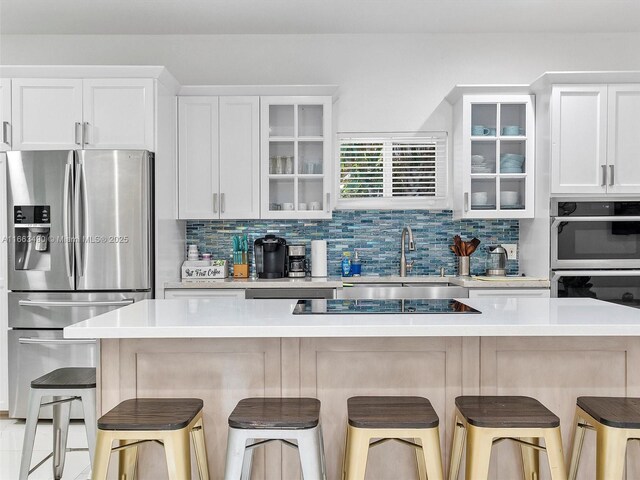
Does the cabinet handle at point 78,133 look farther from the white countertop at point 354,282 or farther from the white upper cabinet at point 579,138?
the white upper cabinet at point 579,138

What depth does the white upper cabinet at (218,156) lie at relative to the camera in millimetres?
4422

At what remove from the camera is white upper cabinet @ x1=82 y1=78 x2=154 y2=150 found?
4.00 m

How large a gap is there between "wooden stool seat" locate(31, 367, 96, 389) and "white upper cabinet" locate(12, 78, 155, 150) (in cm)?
182

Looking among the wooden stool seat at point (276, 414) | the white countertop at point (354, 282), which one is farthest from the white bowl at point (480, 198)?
the wooden stool seat at point (276, 414)

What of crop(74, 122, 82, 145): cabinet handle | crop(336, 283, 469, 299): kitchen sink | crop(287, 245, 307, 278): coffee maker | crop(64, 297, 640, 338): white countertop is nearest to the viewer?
crop(64, 297, 640, 338): white countertop

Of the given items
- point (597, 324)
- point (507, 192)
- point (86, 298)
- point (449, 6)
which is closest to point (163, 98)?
point (86, 298)

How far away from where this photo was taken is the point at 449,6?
4125mm

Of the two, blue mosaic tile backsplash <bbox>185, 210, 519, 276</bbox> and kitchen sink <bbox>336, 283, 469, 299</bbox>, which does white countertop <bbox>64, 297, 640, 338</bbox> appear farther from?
blue mosaic tile backsplash <bbox>185, 210, 519, 276</bbox>

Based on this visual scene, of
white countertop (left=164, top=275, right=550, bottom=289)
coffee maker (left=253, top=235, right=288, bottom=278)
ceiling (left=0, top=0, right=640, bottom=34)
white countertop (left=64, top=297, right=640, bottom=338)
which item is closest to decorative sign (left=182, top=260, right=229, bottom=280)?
white countertop (left=164, top=275, right=550, bottom=289)

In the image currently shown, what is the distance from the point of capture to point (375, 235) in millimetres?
4766

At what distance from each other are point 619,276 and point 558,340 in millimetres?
2128

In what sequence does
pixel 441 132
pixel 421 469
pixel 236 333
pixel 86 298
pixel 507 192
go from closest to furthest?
pixel 236 333
pixel 421 469
pixel 86 298
pixel 507 192
pixel 441 132

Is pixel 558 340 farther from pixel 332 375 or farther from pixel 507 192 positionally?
pixel 507 192

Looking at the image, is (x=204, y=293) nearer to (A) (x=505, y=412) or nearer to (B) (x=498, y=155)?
(B) (x=498, y=155)
